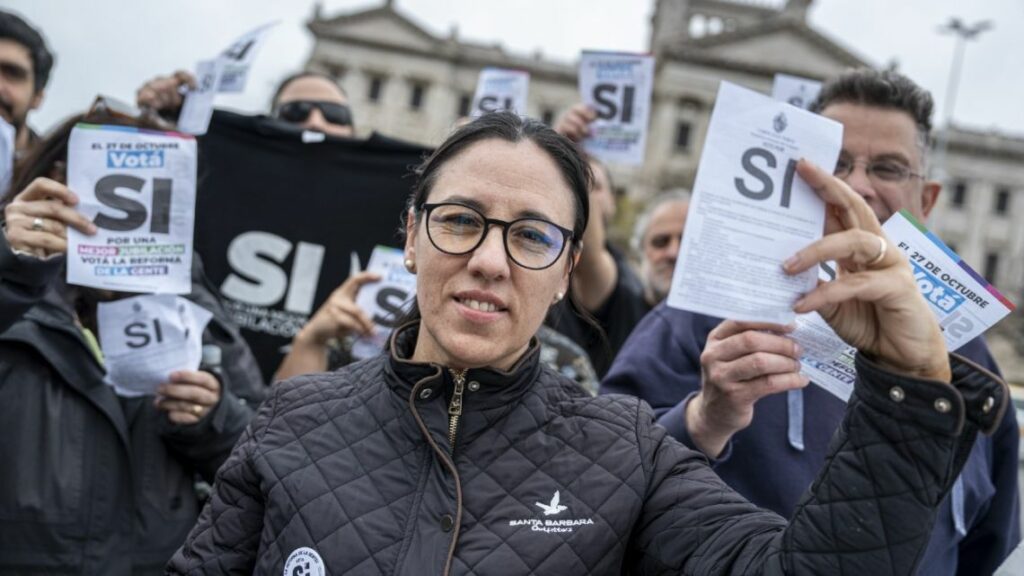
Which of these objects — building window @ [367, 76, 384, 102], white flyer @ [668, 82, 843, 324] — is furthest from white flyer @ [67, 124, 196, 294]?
building window @ [367, 76, 384, 102]

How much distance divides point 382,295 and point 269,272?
119cm

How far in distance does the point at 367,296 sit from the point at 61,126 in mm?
1345

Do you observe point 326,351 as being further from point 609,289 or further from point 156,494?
point 609,289

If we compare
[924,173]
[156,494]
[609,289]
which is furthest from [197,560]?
[609,289]

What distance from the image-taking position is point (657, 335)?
2473 mm

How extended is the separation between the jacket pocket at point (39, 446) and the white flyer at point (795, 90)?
3530mm

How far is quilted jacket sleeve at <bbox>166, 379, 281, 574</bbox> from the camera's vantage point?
1769mm

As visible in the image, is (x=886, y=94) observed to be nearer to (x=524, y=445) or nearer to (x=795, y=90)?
(x=524, y=445)

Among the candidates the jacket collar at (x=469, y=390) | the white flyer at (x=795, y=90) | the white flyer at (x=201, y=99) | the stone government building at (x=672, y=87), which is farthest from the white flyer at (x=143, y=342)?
the stone government building at (x=672, y=87)

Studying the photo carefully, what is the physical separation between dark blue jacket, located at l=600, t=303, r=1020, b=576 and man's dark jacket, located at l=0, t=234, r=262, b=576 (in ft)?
4.54

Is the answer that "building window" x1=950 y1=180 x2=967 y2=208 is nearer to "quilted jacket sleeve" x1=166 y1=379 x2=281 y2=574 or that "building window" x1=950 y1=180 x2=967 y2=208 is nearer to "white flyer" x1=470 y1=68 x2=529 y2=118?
"white flyer" x1=470 y1=68 x2=529 y2=118

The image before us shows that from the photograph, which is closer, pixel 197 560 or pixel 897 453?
pixel 897 453

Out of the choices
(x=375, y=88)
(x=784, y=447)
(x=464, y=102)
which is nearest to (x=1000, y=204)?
(x=464, y=102)

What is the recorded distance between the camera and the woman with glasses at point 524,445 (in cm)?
128
